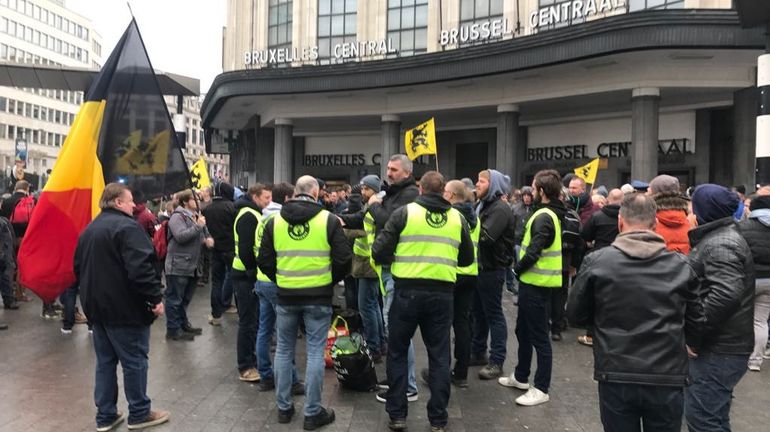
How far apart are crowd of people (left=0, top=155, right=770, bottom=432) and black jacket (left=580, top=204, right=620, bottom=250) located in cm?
2

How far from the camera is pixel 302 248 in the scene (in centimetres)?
487

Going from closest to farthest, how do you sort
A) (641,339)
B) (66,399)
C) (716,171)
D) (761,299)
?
1. (641,339)
2. (66,399)
3. (761,299)
4. (716,171)

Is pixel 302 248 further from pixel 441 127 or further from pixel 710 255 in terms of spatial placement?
pixel 441 127

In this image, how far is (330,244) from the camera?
4.94 m

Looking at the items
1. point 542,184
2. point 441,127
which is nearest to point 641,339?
point 542,184

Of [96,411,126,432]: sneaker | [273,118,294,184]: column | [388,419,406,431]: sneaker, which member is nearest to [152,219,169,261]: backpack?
[96,411,126,432]: sneaker

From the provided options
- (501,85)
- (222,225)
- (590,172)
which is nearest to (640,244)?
(222,225)

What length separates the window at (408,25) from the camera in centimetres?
2595

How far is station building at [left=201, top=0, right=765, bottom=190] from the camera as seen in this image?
1836 cm

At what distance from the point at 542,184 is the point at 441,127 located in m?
23.1

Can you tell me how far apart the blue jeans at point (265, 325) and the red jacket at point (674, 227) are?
3.88 m

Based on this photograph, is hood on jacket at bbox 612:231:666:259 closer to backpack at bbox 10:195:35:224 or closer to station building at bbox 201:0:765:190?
backpack at bbox 10:195:35:224

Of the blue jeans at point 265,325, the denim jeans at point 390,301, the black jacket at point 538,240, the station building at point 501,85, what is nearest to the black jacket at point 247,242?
the blue jeans at point 265,325

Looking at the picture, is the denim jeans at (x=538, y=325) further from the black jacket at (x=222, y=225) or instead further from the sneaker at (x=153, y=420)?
the black jacket at (x=222, y=225)
